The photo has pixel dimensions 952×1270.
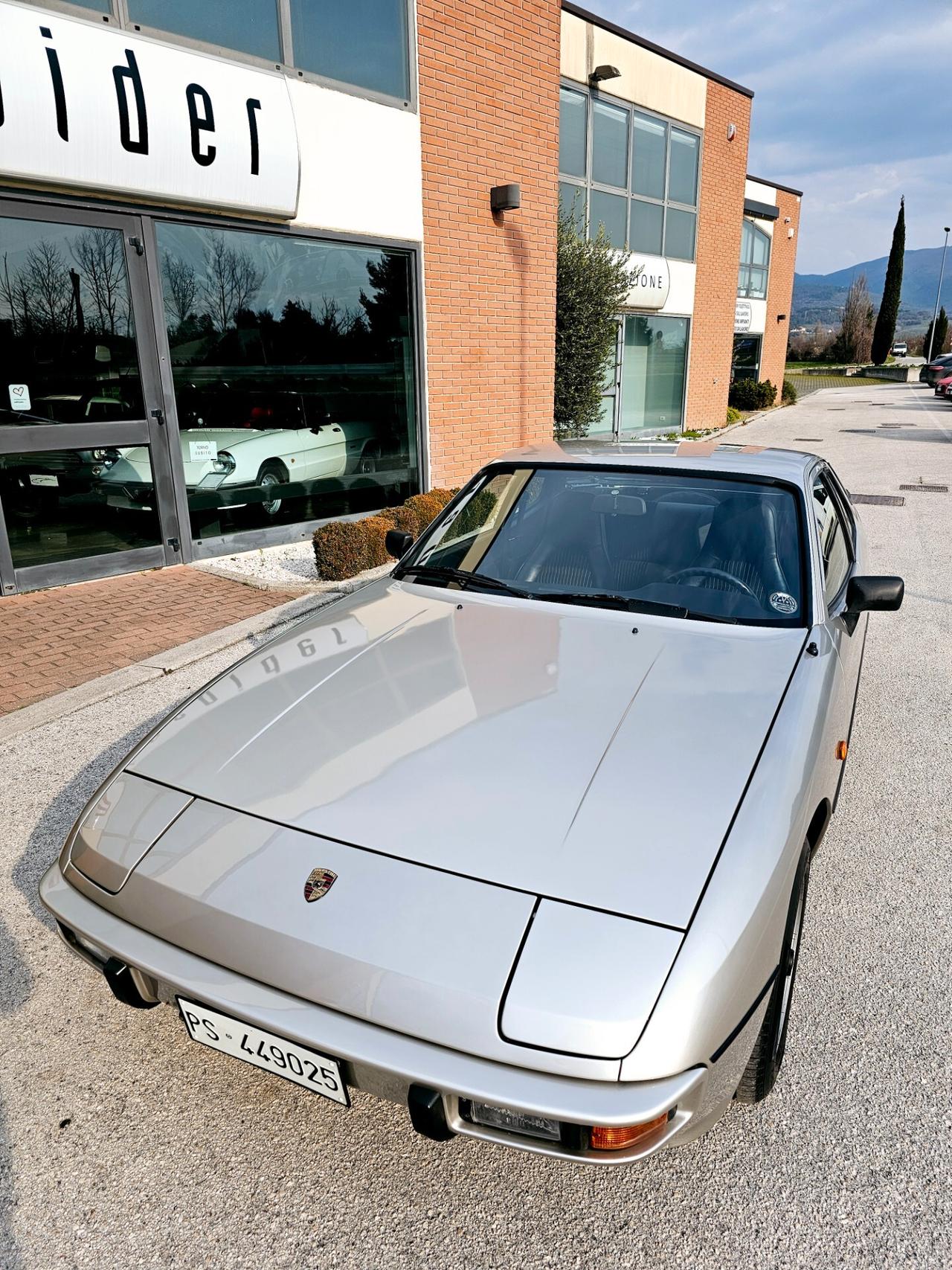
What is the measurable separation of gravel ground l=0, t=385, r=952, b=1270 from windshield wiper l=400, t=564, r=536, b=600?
4.94ft

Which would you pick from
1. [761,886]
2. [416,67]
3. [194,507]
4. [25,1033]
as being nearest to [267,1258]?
[25,1033]

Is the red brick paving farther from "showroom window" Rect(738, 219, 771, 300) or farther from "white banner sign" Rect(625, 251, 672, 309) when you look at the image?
"showroom window" Rect(738, 219, 771, 300)

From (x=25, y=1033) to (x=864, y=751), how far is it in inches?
140

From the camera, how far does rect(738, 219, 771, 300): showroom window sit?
2391cm

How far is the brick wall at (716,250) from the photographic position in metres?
17.4

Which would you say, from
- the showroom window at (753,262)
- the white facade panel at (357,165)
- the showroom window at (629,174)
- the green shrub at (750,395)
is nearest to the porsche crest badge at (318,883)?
the white facade panel at (357,165)

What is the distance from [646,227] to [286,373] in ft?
36.6

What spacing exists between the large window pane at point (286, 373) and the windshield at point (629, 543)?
453cm

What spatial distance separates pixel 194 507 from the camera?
23.7 ft

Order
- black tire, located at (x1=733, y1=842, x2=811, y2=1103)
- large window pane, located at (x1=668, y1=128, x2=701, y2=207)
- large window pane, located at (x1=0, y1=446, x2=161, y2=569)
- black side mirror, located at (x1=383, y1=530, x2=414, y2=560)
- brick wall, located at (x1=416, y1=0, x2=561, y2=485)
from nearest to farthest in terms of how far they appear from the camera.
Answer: black tire, located at (x1=733, y1=842, x2=811, y2=1103) → black side mirror, located at (x1=383, y1=530, x2=414, y2=560) → large window pane, located at (x1=0, y1=446, x2=161, y2=569) → brick wall, located at (x1=416, y1=0, x2=561, y2=485) → large window pane, located at (x1=668, y1=128, x2=701, y2=207)

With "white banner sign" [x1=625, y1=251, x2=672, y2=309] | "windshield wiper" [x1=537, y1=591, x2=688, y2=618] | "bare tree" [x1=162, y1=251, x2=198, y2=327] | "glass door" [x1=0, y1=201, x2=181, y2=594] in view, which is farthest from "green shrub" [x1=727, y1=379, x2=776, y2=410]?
"windshield wiper" [x1=537, y1=591, x2=688, y2=618]

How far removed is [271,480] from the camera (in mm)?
7852

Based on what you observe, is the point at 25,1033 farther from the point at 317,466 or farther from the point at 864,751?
the point at 317,466

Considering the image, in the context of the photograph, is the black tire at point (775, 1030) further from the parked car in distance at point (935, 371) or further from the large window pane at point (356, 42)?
the parked car in distance at point (935, 371)
